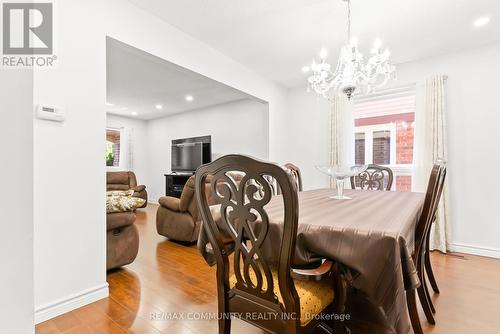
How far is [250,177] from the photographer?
917mm

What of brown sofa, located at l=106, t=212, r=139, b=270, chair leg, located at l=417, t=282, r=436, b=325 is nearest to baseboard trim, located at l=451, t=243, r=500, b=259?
chair leg, located at l=417, t=282, r=436, b=325

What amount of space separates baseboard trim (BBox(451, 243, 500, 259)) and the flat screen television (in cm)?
461

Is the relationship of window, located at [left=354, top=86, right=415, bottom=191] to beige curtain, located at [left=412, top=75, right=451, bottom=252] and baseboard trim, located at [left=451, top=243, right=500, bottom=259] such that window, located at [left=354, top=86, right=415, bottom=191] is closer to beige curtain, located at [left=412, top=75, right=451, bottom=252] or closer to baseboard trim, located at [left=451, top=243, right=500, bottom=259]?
beige curtain, located at [left=412, top=75, right=451, bottom=252]

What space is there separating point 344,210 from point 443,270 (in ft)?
6.57

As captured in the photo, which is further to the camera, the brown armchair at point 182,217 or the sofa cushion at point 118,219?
the brown armchair at point 182,217

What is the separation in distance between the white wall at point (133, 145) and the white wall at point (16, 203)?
710cm

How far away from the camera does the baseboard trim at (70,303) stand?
1.66 metres

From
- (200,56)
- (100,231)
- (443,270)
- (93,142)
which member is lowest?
(443,270)

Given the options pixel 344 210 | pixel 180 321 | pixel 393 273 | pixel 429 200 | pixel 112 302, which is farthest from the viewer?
pixel 112 302

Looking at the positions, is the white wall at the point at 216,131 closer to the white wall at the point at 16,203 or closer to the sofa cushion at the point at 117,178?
the sofa cushion at the point at 117,178

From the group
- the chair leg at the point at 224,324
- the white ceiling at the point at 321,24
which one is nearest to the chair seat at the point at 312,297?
the chair leg at the point at 224,324

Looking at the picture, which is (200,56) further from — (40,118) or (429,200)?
(429,200)


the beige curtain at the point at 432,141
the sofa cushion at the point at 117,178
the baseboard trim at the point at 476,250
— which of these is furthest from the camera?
the sofa cushion at the point at 117,178

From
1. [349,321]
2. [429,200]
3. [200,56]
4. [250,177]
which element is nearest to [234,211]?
[250,177]
